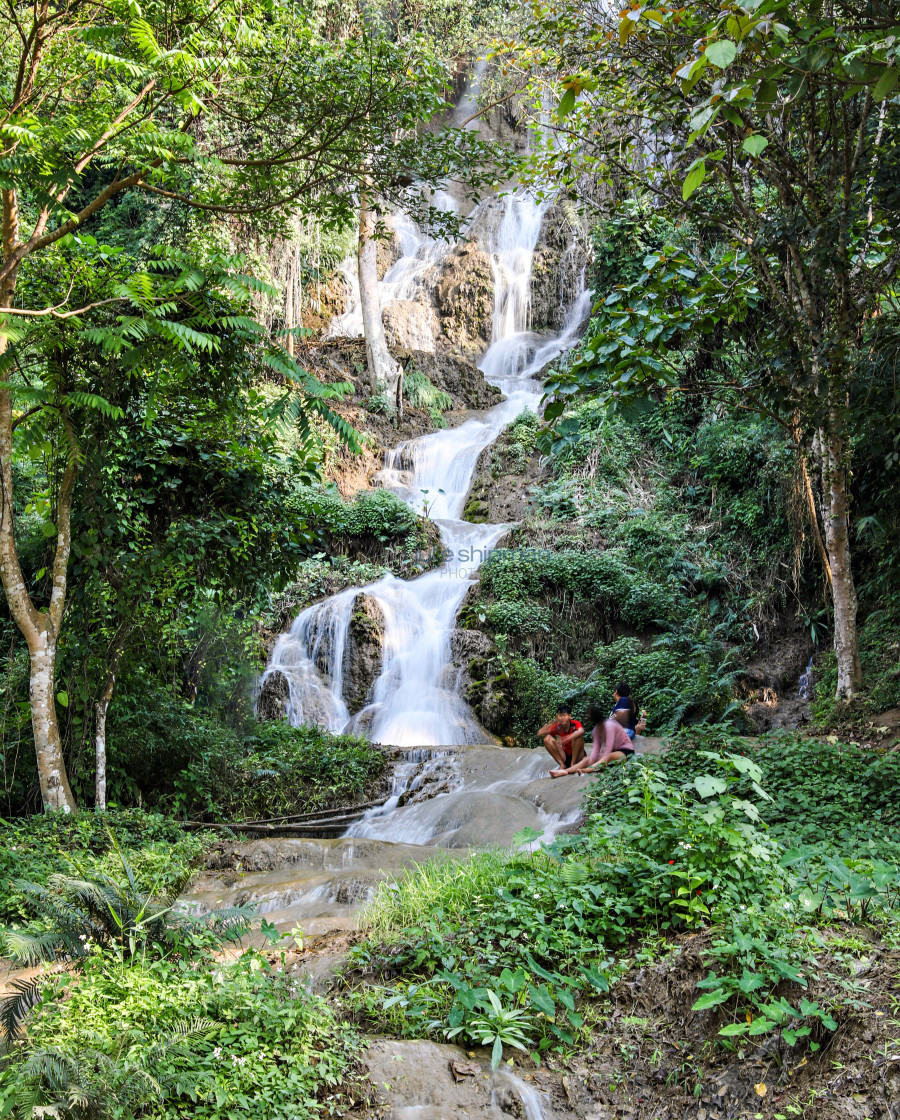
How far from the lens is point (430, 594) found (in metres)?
16.2

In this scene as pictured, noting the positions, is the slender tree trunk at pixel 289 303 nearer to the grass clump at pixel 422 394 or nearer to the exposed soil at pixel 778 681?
the grass clump at pixel 422 394

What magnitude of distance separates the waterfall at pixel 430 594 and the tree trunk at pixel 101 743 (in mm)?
5981

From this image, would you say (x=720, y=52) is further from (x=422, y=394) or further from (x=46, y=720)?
(x=422, y=394)

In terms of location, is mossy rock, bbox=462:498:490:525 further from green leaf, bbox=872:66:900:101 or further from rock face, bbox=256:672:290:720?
green leaf, bbox=872:66:900:101

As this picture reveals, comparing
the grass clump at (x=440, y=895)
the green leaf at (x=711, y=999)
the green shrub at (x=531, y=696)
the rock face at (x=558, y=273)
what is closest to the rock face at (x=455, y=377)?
the rock face at (x=558, y=273)

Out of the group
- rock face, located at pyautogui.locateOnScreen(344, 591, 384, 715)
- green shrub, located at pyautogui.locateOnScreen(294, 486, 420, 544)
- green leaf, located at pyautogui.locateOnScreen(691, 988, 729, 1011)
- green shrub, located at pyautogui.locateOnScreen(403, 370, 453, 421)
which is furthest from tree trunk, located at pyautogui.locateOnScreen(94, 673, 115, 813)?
green shrub, located at pyautogui.locateOnScreen(403, 370, 453, 421)

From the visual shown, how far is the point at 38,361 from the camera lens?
7242 millimetres

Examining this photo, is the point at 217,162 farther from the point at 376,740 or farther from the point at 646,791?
the point at 376,740

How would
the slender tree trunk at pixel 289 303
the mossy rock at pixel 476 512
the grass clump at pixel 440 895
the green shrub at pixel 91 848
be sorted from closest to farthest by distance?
the grass clump at pixel 440 895 < the green shrub at pixel 91 848 < the mossy rock at pixel 476 512 < the slender tree trunk at pixel 289 303

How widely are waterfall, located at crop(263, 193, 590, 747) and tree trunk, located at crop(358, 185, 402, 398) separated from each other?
2345 millimetres

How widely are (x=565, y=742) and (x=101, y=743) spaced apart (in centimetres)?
529

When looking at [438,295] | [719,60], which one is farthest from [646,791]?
[438,295]

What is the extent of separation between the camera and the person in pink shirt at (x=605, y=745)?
8.55 meters

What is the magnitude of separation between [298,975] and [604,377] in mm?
4463
